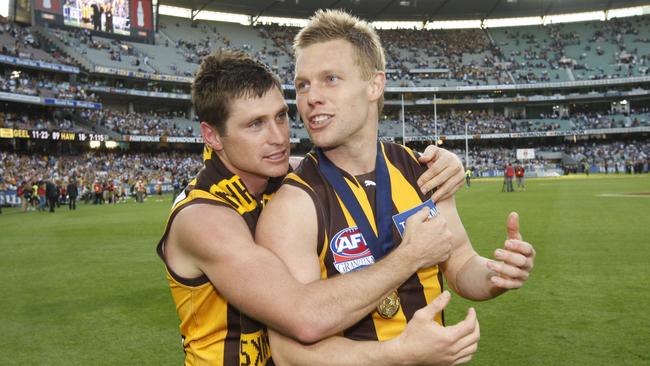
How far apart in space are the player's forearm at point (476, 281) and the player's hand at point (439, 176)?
436mm

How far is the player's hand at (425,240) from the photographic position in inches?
101

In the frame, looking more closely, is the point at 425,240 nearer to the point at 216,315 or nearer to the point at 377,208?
the point at 377,208

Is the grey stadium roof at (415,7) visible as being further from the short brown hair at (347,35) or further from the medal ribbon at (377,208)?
the medal ribbon at (377,208)

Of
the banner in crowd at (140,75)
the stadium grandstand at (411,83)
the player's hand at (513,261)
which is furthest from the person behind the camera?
the banner in crowd at (140,75)

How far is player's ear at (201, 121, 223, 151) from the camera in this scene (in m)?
3.25

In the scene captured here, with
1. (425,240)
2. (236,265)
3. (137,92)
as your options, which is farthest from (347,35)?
(137,92)

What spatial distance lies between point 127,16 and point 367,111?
43.8 metres

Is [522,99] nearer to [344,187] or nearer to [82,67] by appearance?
[82,67]

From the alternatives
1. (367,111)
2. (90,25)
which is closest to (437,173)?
(367,111)

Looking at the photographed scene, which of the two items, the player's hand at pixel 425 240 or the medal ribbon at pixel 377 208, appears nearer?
the player's hand at pixel 425 240

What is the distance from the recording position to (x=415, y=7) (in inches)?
3100

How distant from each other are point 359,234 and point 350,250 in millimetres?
98

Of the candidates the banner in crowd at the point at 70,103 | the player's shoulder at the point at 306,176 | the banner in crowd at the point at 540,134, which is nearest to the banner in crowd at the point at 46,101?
the banner in crowd at the point at 70,103

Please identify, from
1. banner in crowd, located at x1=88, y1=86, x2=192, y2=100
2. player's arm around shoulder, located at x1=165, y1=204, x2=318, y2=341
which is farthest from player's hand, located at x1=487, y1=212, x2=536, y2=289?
banner in crowd, located at x1=88, y1=86, x2=192, y2=100
